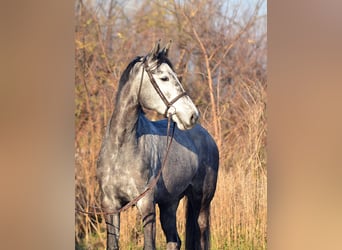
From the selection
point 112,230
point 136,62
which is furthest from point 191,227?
point 136,62

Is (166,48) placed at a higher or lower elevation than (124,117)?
higher

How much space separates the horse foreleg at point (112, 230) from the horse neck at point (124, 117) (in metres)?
0.33

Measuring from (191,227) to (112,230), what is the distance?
0.37 meters

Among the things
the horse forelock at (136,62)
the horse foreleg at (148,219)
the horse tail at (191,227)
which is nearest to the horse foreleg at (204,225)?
the horse tail at (191,227)

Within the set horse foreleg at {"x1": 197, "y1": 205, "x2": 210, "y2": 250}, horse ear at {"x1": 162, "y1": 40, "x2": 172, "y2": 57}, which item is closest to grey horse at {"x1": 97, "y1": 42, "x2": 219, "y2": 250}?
horse ear at {"x1": 162, "y1": 40, "x2": 172, "y2": 57}

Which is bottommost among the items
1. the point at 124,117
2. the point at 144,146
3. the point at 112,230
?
the point at 112,230

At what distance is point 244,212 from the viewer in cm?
233

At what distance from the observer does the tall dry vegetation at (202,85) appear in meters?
2.25

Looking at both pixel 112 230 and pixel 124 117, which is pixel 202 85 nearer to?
pixel 124 117

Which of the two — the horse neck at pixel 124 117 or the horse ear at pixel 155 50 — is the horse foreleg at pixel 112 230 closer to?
the horse neck at pixel 124 117

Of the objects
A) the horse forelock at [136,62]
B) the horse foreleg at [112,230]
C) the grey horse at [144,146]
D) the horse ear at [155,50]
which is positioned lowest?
the horse foreleg at [112,230]

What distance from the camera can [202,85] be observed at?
7.55ft
